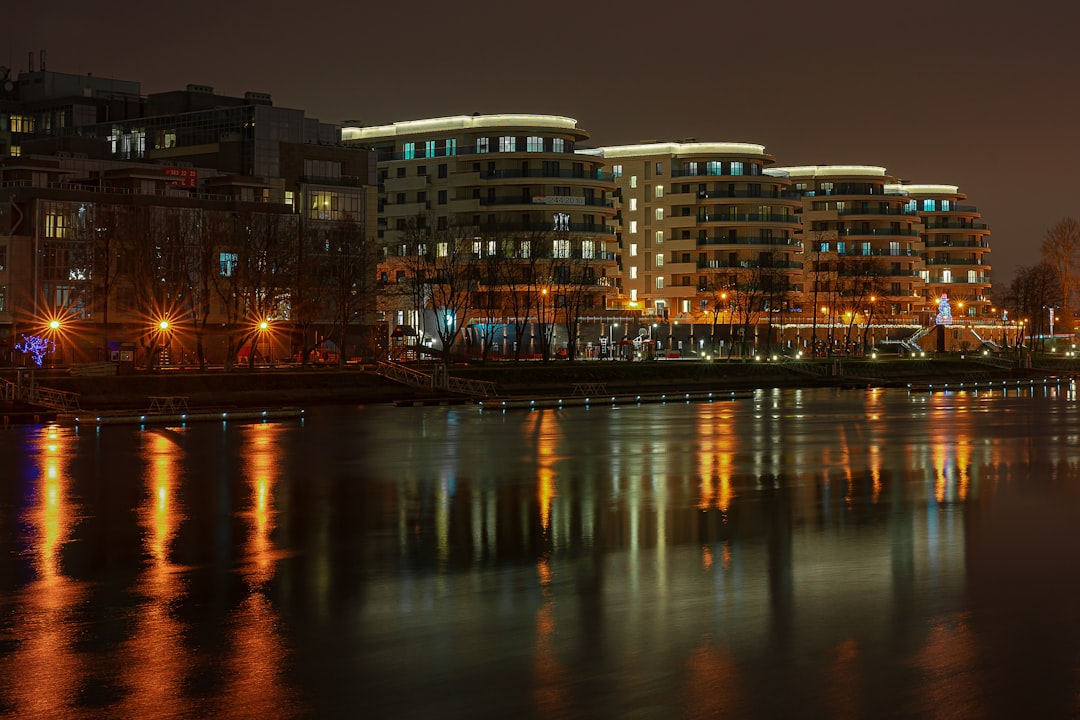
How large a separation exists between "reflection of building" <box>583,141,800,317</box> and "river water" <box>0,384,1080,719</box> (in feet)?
384

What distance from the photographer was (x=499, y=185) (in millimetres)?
136875

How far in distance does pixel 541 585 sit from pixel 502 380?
65.7 metres

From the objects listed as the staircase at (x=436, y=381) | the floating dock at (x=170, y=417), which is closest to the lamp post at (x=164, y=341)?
the staircase at (x=436, y=381)

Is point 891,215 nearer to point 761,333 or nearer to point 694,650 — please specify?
point 761,333

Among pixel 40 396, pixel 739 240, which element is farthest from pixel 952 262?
pixel 40 396

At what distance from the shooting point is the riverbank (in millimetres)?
67000

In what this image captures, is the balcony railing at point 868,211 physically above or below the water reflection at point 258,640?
above

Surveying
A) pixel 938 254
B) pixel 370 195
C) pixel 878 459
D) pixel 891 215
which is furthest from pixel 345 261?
pixel 938 254

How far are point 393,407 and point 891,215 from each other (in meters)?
127

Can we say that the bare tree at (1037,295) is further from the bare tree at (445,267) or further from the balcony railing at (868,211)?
the bare tree at (445,267)

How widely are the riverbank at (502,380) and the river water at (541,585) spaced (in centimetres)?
2746

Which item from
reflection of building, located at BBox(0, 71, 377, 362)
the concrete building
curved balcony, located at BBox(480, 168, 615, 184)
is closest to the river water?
reflection of building, located at BBox(0, 71, 377, 362)

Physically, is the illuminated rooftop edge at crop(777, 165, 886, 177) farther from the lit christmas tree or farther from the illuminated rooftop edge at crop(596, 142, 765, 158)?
the lit christmas tree

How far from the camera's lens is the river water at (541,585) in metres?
13.8
